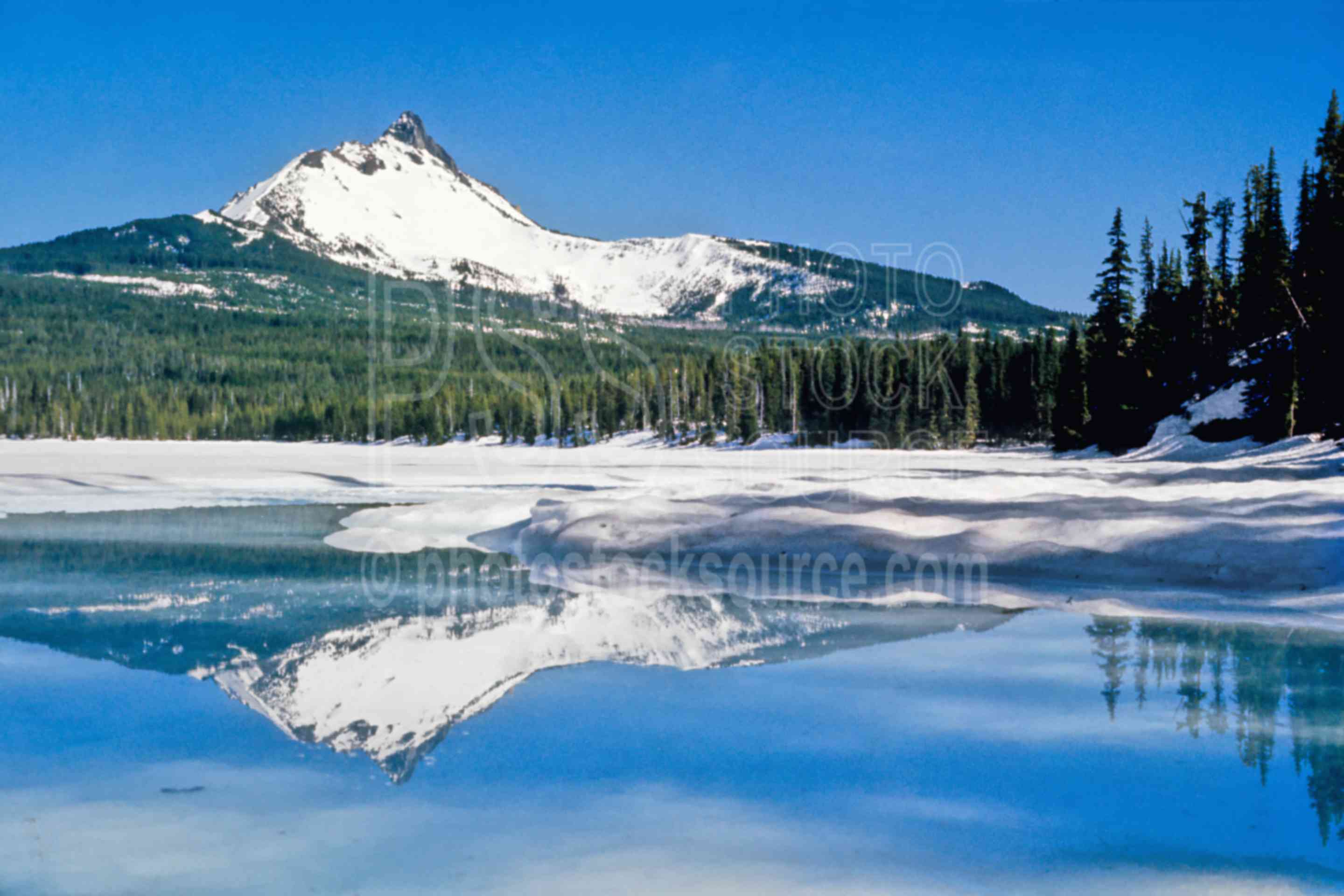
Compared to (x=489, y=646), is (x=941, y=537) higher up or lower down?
higher up

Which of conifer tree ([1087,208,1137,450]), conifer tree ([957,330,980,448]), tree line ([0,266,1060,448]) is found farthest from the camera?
tree line ([0,266,1060,448])

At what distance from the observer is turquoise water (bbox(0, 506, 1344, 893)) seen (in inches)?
188

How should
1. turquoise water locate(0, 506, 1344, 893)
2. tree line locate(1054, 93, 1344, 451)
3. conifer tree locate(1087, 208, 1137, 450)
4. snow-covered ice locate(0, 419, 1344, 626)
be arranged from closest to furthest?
turquoise water locate(0, 506, 1344, 893)
snow-covered ice locate(0, 419, 1344, 626)
tree line locate(1054, 93, 1344, 451)
conifer tree locate(1087, 208, 1137, 450)

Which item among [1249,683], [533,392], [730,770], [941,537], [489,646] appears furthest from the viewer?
[533,392]

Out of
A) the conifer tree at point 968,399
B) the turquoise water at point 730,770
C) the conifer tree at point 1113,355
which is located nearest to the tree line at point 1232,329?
the conifer tree at point 1113,355

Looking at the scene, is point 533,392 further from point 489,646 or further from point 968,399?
point 489,646

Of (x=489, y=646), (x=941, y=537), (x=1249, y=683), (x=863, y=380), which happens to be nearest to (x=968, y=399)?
(x=863, y=380)

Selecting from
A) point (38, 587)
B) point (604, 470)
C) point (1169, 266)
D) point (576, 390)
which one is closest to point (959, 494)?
point (38, 587)

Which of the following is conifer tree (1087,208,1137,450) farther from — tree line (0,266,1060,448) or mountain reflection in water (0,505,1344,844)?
mountain reflection in water (0,505,1344,844)

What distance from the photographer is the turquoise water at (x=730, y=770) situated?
479 cm

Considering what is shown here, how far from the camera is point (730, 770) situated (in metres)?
6.15

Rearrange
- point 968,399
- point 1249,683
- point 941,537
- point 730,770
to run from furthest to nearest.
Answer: point 968,399 < point 941,537 < point 1249,683 < point 730,770

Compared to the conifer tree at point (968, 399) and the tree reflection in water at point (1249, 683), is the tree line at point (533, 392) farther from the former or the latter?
the tree reflection in water at point (1249, 683)

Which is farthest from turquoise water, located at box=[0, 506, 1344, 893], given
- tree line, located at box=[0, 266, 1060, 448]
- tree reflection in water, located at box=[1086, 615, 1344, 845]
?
tree line, located at box=[0, 266, 1060, 448]
